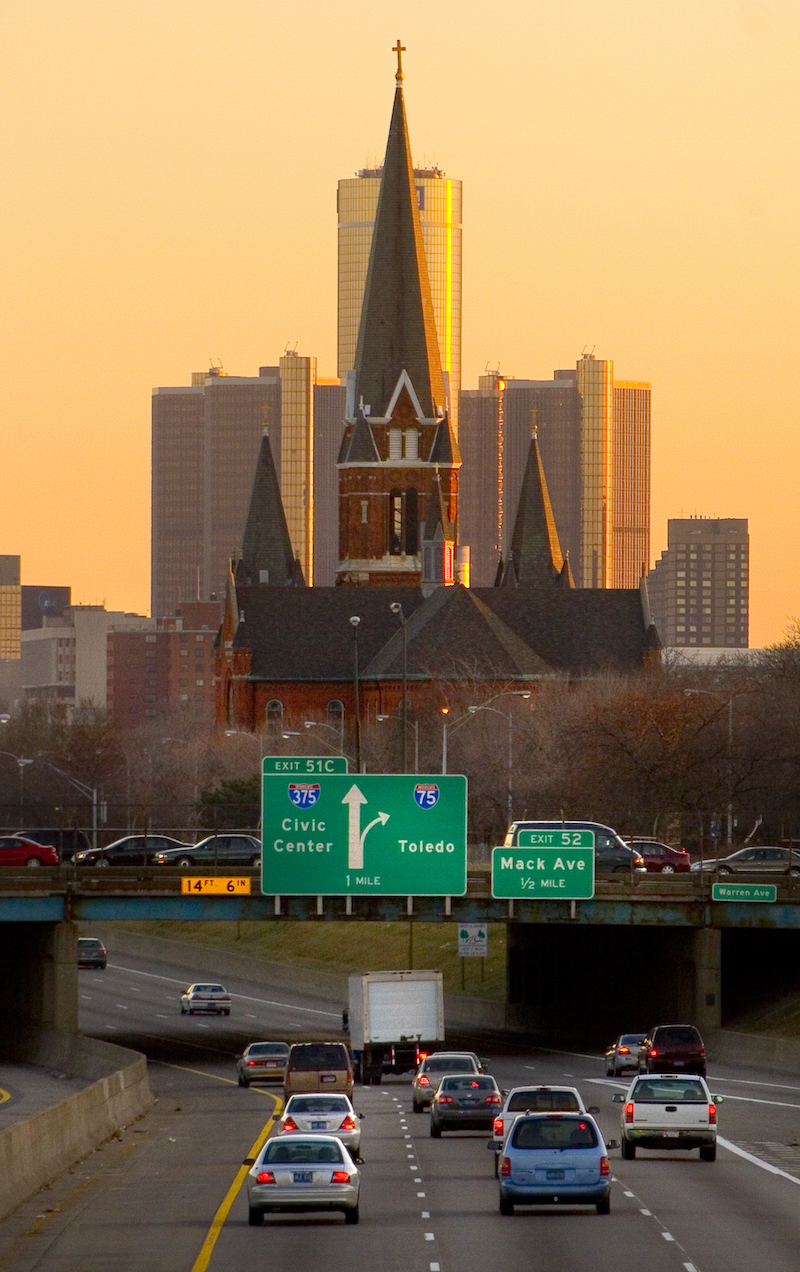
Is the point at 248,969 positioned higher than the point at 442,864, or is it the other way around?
the point at 442,864

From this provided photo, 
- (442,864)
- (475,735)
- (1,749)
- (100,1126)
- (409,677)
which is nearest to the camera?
(100,1126)

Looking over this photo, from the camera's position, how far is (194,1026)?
77.9 m

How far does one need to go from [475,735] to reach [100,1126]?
247 feet

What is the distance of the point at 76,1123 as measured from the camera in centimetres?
3556

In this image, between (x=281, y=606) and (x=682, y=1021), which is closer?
(x=682, y=1021)

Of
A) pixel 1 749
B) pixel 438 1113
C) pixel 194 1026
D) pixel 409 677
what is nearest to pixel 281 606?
pixel 409 677

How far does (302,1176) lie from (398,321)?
138 meters

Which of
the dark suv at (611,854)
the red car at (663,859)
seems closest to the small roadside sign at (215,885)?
the dark suv at (611,854)

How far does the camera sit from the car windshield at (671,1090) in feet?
114

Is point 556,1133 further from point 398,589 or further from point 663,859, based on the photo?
point 398,589

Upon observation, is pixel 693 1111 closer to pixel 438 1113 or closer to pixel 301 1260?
pixel 438 1113

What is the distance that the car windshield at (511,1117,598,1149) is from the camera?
27781 millimetres

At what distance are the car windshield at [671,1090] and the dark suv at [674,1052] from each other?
47.1 feet

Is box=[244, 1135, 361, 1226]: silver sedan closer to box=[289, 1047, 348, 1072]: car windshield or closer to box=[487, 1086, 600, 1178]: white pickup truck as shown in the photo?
box=[487, 1086, 600, 1178]: white pickup truck
